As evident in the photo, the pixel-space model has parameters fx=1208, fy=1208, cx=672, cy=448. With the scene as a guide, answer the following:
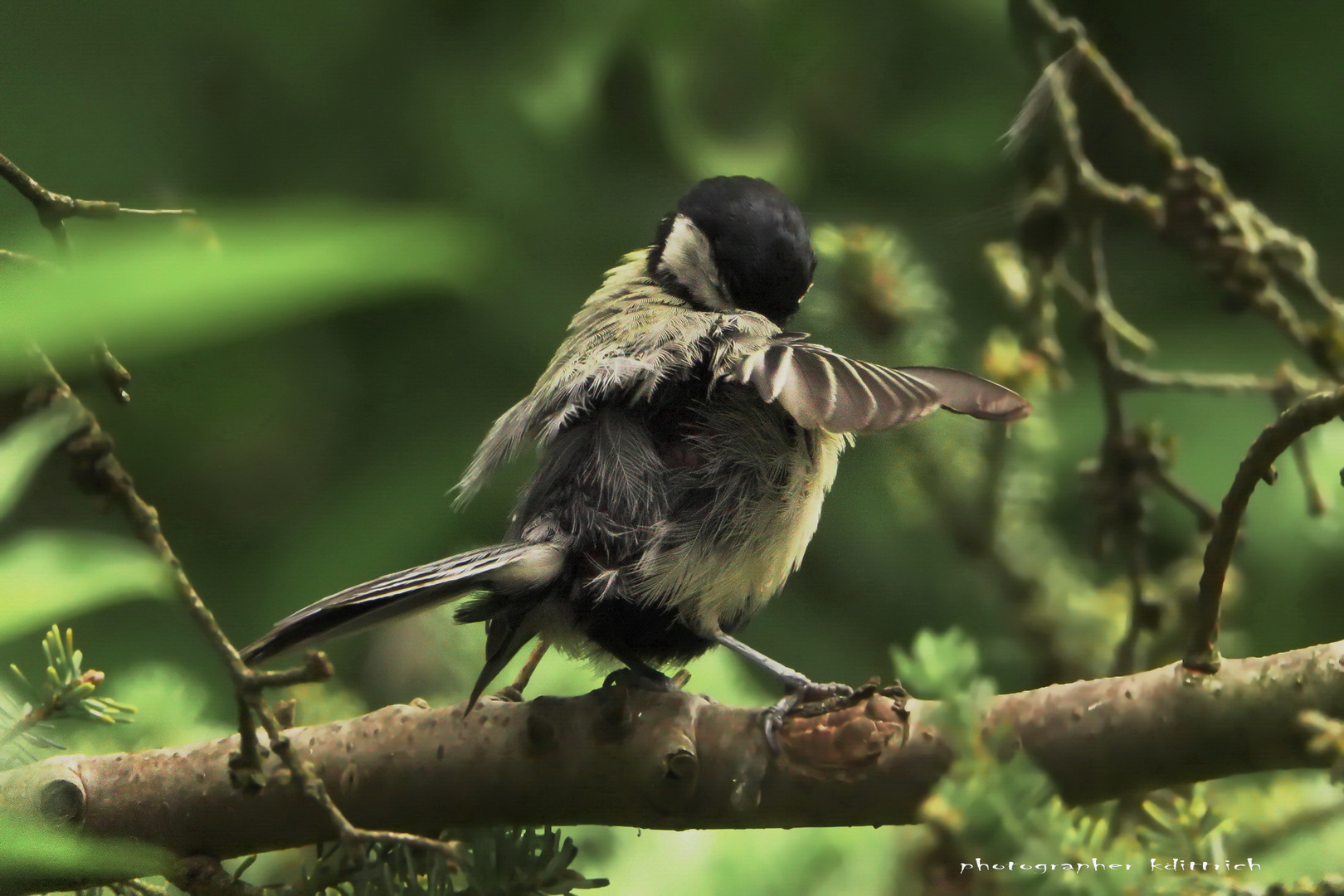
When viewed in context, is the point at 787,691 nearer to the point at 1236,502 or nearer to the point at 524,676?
the point at 524,676

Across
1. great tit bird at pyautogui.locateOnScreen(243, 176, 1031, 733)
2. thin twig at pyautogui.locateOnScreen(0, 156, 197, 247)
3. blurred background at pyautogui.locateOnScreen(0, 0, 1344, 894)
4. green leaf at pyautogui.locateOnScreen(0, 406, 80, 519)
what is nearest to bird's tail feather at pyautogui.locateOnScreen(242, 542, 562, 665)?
great tit bird at pyautogui.locateOnScreen(243, 176, 1031, 733)

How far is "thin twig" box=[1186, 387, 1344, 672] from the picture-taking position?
62 cm

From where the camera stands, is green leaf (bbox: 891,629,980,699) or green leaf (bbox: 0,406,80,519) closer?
green leaf (bbox: 0,406,80,519)

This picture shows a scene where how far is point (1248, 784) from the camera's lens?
103cm

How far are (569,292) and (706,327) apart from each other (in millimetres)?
714

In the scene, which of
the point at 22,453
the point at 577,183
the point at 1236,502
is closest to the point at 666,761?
the point at 1236,502

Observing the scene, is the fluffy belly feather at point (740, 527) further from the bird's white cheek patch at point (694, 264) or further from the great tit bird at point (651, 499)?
the bird's white cheek patch at point (694, 264)

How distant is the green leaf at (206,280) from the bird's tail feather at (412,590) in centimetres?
60

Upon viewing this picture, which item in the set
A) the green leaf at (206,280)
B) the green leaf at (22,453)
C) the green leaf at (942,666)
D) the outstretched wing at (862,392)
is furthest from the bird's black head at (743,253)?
the green leaf at (206,280)

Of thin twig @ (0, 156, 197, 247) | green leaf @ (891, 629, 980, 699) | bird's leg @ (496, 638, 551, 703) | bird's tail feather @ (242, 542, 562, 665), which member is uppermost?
thin twig @ (0, 156, 197, 247)

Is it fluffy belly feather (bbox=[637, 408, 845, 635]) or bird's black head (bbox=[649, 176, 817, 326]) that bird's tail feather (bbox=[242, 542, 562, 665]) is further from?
bird's black head (bbox=[649, 176, 817, 326])

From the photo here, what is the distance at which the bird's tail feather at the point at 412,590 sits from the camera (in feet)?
2.56

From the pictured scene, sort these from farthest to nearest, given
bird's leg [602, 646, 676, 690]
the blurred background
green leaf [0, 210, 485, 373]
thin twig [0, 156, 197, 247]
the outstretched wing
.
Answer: the blurred background < bird's leg [602, 646, 676, 690] < the outstretched wing < thin twig [0, 156, 197, 247] < green leaf [0, 210, 485, 373]

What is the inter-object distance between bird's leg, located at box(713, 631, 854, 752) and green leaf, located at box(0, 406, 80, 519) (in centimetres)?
51
